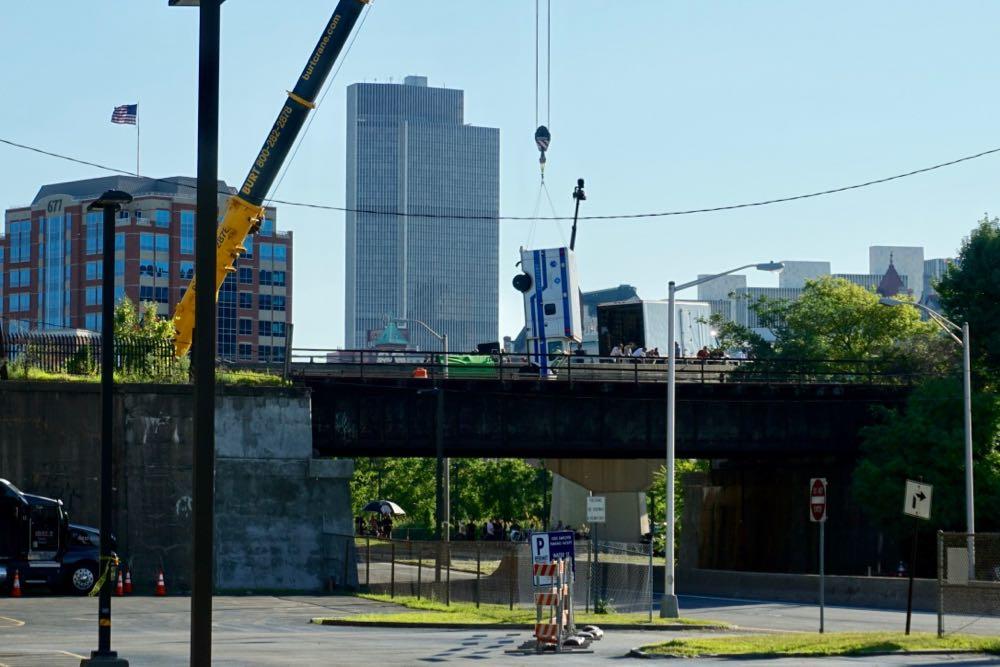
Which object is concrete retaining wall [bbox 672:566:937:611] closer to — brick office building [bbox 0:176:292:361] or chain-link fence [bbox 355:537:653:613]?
chain-link fence [bbox 355:537:653:613]

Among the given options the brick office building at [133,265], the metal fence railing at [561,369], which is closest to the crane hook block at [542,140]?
the metal fence railing at [561,369]

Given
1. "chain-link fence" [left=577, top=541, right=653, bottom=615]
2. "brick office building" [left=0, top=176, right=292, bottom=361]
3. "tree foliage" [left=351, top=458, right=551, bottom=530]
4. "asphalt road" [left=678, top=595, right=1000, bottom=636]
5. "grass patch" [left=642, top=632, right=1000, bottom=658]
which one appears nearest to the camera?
"grass patch" [left=642, top=632, right=1000, bottom=658]

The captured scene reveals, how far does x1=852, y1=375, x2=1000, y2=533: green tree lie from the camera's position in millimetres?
51156

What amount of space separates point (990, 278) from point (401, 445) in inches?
947

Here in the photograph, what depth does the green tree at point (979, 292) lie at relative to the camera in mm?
57656

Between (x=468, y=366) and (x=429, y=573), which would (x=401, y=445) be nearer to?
(x=468, y=366)

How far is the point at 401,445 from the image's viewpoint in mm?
49500

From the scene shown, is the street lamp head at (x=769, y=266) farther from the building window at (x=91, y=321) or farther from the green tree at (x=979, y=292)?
the building window at (x=91, y=321)

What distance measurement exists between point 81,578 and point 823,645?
20.3 meters

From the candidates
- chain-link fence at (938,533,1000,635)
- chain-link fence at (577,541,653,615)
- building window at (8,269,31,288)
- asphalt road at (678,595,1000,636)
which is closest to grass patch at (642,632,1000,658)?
chain-link fence at (938,533,1000,635)

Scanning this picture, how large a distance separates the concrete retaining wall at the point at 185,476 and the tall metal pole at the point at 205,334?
3223 cm

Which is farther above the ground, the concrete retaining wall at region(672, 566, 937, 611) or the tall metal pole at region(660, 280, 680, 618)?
the tall metal pole at region(660, 280, 680, 618)

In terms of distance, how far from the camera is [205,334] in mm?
10273

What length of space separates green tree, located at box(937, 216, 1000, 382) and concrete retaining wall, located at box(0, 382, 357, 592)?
84.8ft
